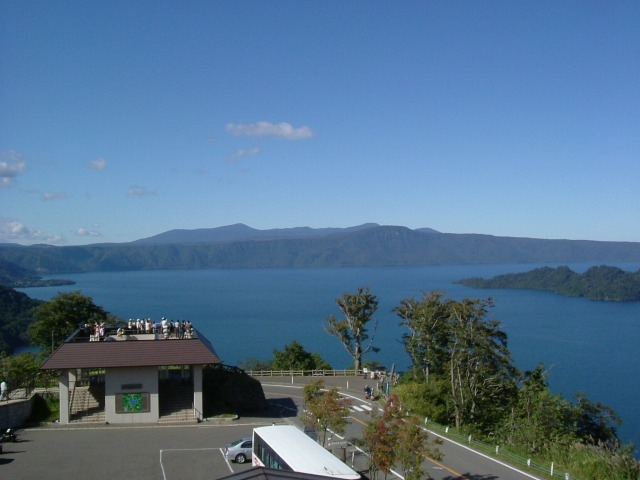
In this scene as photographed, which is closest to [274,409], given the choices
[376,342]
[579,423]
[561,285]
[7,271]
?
[579,423]

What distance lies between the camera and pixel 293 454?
37.4ft

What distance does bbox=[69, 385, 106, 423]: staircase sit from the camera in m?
20.3

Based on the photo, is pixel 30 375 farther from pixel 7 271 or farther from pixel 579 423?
pixel 7 271

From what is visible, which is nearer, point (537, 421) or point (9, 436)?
point (9, 436)

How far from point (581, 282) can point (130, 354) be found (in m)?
162

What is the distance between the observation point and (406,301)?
34344mm

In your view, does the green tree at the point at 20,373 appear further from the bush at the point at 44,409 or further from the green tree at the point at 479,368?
the green tree at the point at 479,368

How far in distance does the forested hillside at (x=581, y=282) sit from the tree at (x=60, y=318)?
13800cm

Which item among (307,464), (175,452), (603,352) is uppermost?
(307,464)

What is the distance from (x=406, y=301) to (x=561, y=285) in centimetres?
14976

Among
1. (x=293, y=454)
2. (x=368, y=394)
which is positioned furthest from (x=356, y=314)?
(x=293, y=454)

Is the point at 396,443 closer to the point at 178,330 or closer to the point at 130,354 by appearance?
the point at 130,354

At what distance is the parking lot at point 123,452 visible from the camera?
49.3 ft

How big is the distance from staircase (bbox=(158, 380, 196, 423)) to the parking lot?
2.26ft
